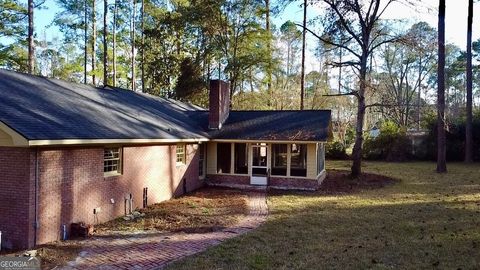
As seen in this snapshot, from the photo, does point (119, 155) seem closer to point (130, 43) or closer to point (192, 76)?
point (192, 76)

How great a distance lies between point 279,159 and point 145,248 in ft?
32.0

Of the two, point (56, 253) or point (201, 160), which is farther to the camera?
point (201, 160)

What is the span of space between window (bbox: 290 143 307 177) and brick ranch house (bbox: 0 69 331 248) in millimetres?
42

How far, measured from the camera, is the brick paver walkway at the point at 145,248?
22.8ft

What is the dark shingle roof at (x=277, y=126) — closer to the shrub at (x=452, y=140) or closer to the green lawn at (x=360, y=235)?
the green lawn at (x=360, y=235)

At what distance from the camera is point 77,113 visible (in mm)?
10500

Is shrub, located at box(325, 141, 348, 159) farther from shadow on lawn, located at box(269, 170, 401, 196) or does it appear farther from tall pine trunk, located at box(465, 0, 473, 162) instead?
shadow on lawn, located at box(269, 170, 401, 196)

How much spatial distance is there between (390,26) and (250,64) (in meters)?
10.9

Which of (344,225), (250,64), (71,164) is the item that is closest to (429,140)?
(250,64)

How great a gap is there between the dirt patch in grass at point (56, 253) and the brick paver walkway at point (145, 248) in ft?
0.57

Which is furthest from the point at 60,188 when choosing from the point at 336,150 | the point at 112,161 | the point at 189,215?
the point at 336,150

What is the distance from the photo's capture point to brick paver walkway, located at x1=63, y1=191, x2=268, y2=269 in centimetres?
694

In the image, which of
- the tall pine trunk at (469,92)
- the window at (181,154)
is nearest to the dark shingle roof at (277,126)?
the window at (181,154)

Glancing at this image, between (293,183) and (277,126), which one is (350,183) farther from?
(277,126)
